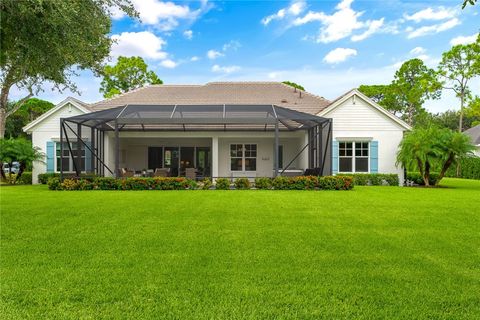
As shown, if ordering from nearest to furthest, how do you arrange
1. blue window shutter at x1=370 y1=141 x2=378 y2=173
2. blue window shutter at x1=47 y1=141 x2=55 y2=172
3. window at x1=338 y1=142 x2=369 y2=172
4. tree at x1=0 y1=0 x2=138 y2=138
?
1. tree at x1=0 y1=0 x2=138 y2=138
2. blue window shutter at x1=370 y1=141 x2=378 y2=173
3. window at x1=338 y1=142 x2=369 y2=172
4. blue window shutter at x1=47 y1=141 x2=55 y2=172

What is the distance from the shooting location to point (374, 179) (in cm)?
1919

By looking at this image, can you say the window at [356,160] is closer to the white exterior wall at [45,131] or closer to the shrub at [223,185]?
the shrub at [223,185]

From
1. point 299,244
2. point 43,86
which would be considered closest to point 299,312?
point 299,244

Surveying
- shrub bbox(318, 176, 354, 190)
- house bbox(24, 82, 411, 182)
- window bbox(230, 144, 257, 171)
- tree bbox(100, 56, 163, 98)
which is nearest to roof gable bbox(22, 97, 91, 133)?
house bbox(24, 82, 411, 182)

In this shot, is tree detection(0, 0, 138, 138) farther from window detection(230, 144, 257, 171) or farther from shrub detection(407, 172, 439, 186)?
shrub detection(407, 172, 439, 186)

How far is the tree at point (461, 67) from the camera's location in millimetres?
31797

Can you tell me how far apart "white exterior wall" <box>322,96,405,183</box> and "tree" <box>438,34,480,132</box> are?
15977mm

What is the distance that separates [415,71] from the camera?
4138 cm

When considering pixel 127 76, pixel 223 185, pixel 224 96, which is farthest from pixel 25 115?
pixel 223 185

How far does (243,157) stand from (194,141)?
3.46 metres

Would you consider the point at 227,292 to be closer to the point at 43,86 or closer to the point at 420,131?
the point at 43,86

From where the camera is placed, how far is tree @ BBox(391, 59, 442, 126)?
126 feet

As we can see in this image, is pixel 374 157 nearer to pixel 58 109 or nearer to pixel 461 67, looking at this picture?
pixel 58 109

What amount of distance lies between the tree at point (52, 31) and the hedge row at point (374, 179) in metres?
14.2
